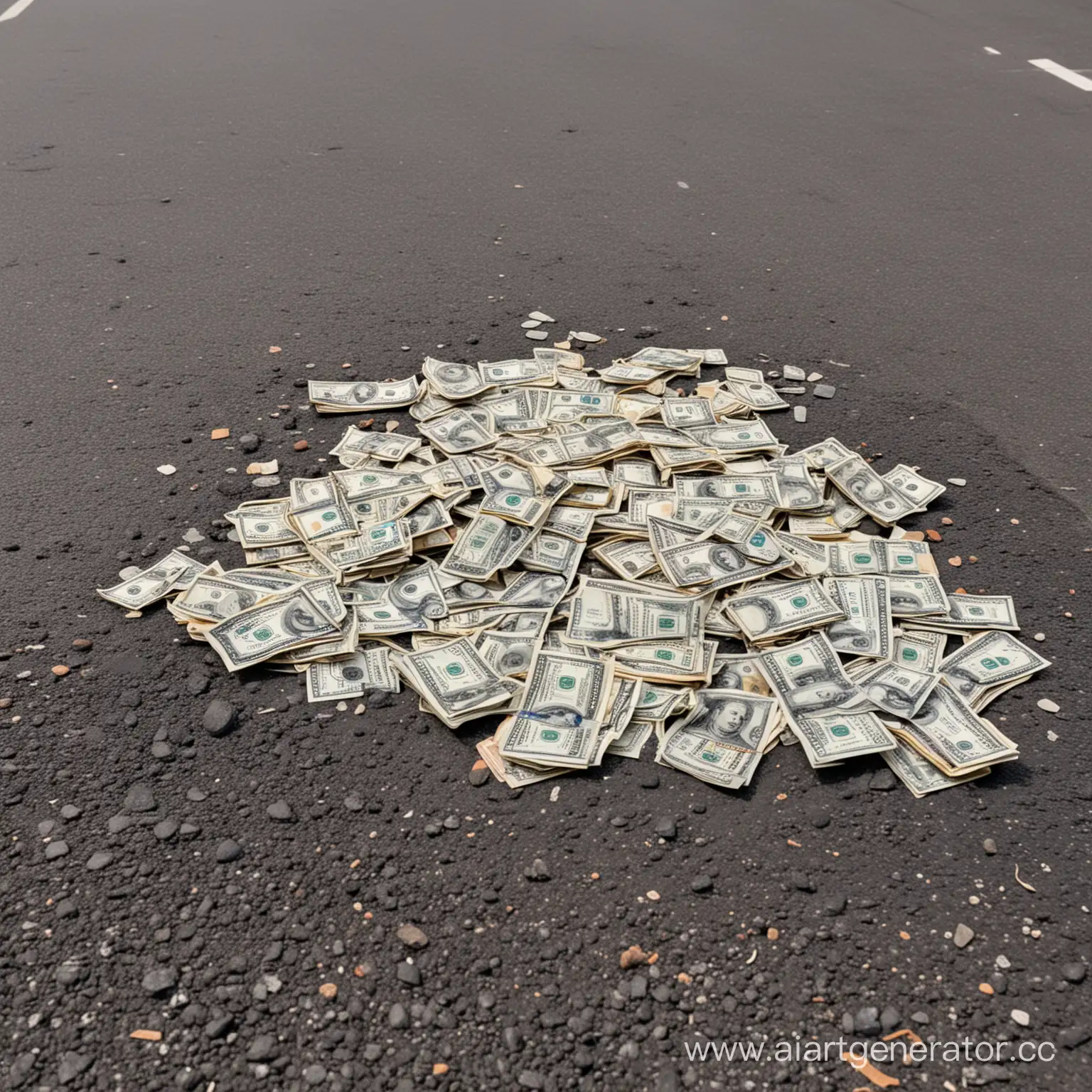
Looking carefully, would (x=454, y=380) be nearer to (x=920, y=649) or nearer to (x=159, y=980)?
(x=920, y=649)

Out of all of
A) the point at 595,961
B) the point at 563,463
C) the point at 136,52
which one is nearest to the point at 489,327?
the point at 563,463

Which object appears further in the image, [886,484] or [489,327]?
[489,327]

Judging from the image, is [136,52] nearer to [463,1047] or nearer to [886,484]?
[886,484]

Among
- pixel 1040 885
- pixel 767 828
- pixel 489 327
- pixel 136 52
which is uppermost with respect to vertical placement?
pixel 1040 885

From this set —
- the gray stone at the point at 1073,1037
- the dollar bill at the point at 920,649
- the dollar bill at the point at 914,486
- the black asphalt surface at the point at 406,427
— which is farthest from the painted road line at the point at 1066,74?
the gray stone at the point at 1073,1037

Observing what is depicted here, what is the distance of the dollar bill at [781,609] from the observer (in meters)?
3.57

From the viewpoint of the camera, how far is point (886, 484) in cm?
433

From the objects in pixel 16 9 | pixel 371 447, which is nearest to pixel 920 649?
pixel 371 447

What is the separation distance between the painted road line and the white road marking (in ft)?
38.0

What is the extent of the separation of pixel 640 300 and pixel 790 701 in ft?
10.4

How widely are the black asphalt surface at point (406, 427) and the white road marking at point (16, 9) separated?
267 centimetres

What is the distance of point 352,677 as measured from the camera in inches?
135

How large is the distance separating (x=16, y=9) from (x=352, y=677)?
13.0 meters

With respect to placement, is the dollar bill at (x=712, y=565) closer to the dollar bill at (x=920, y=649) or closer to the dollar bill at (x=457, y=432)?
the dollar bill at (x=920, y=649)
